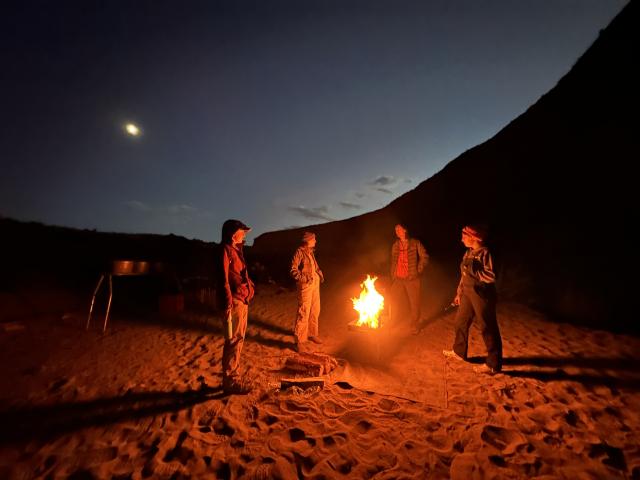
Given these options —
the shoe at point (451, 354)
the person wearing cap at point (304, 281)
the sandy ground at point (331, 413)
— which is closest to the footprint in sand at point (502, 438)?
the sandy ground at point (331, 413)

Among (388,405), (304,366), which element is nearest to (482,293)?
(388,405)

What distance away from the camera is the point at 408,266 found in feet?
22.1

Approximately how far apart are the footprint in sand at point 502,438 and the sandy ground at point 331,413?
0.6 inches

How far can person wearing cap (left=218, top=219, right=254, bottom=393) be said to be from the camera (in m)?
3.92

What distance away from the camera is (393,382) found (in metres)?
4.37

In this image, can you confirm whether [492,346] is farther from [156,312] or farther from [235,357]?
[156,312]

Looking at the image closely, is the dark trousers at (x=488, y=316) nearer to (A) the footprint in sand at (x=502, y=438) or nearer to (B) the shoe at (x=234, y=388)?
(A) the footprint in sand at (x=502, y=438)

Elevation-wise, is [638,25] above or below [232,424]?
above

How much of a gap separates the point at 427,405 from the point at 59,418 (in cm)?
462

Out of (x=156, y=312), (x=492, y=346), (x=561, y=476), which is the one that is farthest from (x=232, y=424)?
(x=156, y=312)

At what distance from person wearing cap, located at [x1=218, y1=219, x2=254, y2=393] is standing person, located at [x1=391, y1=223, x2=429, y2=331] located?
3882 millimetres

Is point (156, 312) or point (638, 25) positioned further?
point (638, 25)

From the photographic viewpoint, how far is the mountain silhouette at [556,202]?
26.0 feet

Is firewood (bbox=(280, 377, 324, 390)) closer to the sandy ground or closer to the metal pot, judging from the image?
the sandy ground
